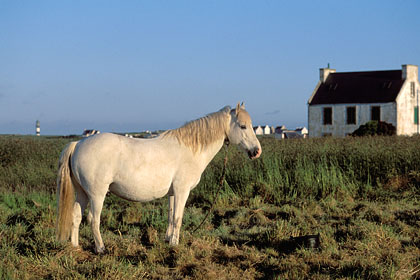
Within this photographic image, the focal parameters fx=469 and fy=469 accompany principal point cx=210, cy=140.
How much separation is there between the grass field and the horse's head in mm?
1309

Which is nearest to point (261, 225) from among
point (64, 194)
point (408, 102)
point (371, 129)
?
point (64, 194)

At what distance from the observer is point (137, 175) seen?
5574mm

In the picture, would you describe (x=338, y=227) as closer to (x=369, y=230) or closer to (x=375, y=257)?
(x=369, y=230)

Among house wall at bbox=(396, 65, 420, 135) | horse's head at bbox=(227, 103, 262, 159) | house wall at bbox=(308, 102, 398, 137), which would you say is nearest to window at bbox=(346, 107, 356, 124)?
house wall at bbox=(308, 102, 398, 137)

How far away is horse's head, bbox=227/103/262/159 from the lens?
19.7 ft

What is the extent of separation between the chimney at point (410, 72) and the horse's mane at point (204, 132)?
136ft

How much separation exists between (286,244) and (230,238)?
2.69 feet

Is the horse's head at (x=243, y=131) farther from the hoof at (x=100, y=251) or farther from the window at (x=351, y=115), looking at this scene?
the window at (x=351, y=115)

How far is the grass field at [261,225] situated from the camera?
17.3 feet

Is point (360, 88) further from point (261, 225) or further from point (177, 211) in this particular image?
point (177, 211)

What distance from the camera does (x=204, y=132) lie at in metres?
6.04

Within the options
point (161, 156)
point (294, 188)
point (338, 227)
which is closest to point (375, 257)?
point (338, 227)

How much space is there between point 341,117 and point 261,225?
128 feet

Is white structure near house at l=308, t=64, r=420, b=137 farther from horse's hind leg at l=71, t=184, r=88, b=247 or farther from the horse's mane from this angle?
horse's hind leg at l=71, t=184, r=88, b=247
